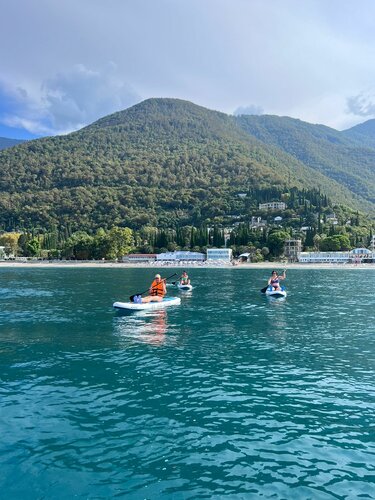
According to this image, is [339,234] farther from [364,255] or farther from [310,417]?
[310,417]

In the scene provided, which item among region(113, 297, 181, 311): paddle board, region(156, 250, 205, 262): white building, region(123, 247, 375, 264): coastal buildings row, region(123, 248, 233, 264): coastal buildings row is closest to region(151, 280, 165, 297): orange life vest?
region(113, 297, 181, 311): paddle board

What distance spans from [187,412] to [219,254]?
162000mm

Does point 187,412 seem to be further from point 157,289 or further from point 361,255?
point 361,255

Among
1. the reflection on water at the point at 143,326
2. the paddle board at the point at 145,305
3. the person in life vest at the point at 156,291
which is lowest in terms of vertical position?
the reflection on water at the point at 143,326

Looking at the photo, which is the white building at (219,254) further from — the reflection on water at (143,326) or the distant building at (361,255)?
the reflection on water at (143,326)

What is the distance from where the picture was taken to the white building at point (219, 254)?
176 m

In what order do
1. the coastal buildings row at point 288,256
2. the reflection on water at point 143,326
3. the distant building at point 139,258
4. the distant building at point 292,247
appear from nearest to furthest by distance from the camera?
the reflection on water at point 143,326, the coastal buildings row at point 288,256, the distant building at point 139,258, the distant building at point 292,247

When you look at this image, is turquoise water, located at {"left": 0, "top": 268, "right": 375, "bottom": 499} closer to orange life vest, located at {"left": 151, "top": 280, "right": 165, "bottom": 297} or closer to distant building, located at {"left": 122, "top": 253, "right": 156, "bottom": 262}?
orange life vest, located at {"left": 151, "top": 280, "right": 165, "bottom": 297}

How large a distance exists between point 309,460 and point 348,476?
3.79ft

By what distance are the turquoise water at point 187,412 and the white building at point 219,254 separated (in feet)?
466

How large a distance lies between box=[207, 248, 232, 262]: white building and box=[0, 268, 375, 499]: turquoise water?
142089 mm

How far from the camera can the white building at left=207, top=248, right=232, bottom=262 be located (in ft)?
579

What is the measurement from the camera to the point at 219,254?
7008 inches

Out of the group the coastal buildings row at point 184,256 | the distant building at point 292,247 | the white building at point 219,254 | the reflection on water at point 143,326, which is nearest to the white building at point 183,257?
the coastal buildings row at point 184,256
